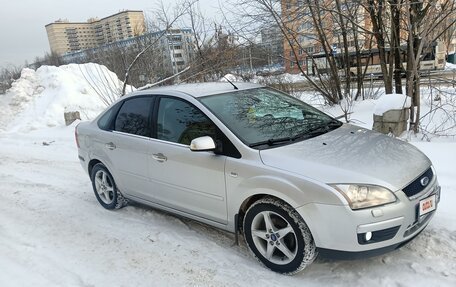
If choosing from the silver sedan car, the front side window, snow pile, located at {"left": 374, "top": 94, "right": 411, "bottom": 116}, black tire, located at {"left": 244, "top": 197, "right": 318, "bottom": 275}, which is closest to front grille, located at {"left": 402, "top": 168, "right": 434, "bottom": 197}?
the silver sedan car

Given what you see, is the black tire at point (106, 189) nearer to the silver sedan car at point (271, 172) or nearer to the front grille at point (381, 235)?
the silver sedan car at point (271, 172)

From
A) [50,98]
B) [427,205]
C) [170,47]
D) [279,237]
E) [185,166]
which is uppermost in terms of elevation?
[170,47]

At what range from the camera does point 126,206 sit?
4.98m

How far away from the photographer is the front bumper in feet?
9.02

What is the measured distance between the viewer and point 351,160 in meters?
3.04

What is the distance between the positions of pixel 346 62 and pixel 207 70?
4.29 m

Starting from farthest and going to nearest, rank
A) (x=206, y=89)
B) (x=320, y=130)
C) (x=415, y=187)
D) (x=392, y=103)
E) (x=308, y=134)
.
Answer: (x=392, y=103) → (x=206, y=89) → (x=320, y=130) → (x=308, y=134) → (x=415, y=187)

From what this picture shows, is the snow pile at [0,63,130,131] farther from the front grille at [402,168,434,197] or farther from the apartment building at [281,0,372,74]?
the front grille at [402,168,434,197]

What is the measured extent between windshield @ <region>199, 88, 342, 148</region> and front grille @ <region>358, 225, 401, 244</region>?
1045 mm

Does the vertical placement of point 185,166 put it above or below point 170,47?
below

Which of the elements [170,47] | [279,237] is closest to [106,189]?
[279,237]

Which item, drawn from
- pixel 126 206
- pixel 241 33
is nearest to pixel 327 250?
pixel 126 206

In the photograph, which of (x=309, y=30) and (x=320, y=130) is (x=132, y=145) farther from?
(x=309, y=30)

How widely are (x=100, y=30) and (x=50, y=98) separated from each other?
4.98m
